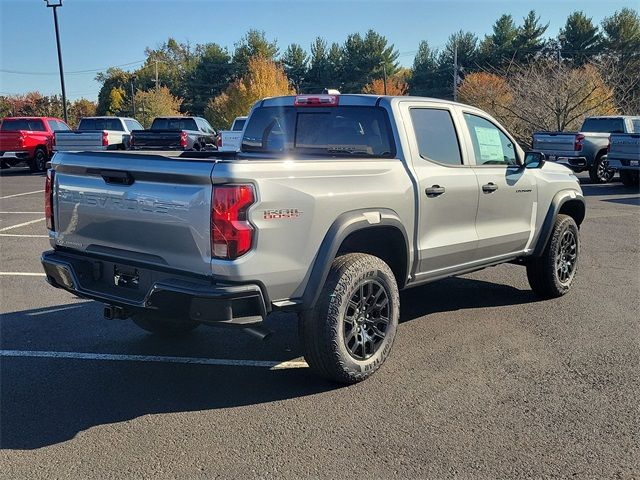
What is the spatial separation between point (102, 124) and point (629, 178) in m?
17.8

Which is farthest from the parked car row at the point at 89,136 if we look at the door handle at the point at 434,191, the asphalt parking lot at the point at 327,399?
the door handle at the point at 434,191

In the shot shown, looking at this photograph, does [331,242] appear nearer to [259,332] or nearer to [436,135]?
[259,332]

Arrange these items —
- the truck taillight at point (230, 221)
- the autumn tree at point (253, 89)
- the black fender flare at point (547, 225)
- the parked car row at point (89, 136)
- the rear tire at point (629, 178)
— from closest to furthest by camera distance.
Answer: the truck taillight at point (230, 221) < the black fender flare at point (547, 225) < the rear tire at point (629, 178) < the parked car row at point (89, 136) < the autumn tree at point (253, 89)

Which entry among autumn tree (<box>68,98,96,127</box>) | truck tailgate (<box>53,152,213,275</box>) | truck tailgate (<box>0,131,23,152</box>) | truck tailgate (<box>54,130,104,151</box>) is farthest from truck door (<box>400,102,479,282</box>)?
autumn tree (<box>68,98,96,127</box>)

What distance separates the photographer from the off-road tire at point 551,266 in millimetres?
5977

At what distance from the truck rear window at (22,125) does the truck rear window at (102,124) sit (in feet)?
4.76

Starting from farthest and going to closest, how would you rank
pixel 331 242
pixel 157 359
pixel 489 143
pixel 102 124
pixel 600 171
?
pixel 102 124 → pixel 600 171 → pixel 489 143 → pixel 157 359 → pixel 331 242

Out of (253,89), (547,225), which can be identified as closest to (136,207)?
(547,225)

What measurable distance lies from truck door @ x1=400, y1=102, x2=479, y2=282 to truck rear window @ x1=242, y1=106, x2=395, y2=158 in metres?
0.24

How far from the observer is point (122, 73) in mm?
87938

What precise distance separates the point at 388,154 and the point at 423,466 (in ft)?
7.56

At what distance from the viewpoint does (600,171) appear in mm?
17859

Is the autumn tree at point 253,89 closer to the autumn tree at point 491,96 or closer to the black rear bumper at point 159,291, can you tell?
the autumn tree at point 491,96

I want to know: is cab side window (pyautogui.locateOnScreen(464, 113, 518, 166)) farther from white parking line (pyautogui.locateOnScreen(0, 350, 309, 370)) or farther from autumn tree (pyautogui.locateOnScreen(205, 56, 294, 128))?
autumn tree (pyautogui.locateOnScreen(205, 56, 294, 128))
